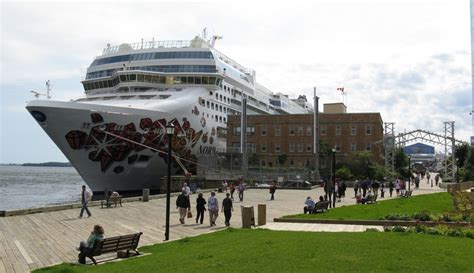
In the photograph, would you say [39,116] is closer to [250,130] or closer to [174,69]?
[174,69]

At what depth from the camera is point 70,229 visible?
19.1 m

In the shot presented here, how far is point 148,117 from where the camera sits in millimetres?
45219

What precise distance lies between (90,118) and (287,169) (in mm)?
26988

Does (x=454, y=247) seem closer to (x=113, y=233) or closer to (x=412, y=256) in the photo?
(x=412, y=256)

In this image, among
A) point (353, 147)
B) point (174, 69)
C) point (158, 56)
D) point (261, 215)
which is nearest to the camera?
point (261, 215)

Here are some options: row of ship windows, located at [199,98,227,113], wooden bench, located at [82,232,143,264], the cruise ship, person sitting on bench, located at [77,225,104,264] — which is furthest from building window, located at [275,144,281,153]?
person sitting on bench, located at [77,225,104,264]

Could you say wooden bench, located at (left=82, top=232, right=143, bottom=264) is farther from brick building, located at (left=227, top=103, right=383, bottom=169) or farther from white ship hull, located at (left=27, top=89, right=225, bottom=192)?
brick building, located at (left=227, top=103, right=383, bottom=169)

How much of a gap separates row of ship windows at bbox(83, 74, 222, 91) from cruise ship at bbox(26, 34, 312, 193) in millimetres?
102

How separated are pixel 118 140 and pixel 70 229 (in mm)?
24819

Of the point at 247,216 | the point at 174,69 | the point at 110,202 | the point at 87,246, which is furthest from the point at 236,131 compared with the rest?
the point at 87,246

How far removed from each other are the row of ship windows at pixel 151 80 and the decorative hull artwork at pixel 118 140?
8.25 meters

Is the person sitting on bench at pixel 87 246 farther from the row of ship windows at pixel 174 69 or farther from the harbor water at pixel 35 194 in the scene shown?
the row of ship windows at pixel 174 69

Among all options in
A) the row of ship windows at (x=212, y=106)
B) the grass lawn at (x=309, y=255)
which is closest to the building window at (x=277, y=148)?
the row of ship windows at (x=212, y=106)

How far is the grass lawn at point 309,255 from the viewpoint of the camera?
10.2 metres
